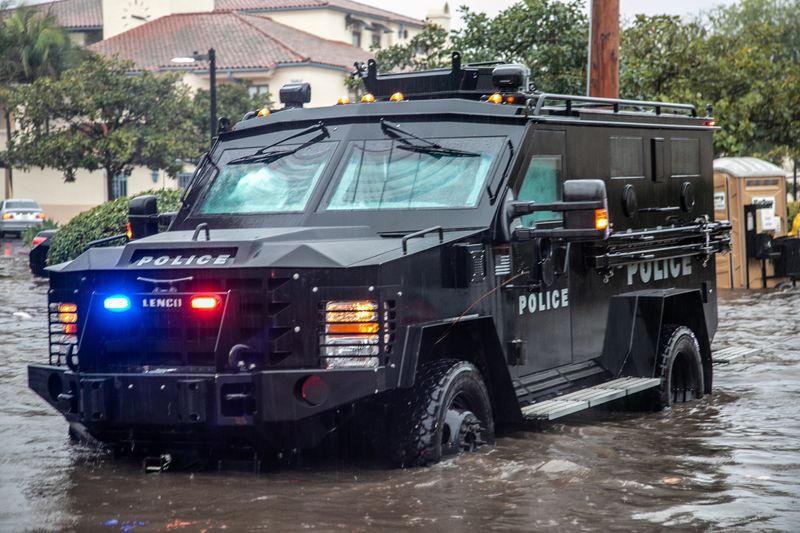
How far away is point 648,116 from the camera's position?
1135cm

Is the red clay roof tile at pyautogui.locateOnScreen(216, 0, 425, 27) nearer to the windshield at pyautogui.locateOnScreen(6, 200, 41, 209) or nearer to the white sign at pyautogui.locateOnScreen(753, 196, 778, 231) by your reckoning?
the windshield at pyautogui.locateOnScreen(6, 200, 41, 209)

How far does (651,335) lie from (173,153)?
42689mm

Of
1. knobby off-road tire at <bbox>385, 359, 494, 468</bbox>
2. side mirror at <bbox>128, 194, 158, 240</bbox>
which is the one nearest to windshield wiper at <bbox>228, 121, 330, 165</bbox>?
side mirror at <bbox>128, 194, 158, 240</bbox>

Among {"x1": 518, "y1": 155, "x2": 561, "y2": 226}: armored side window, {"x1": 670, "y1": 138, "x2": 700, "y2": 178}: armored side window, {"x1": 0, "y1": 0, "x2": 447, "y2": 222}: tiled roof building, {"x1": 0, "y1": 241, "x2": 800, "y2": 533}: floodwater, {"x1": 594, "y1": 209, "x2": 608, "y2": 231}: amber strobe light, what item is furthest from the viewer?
{"x1": 0, "y1": 0, "x2": 447, "y2": 222}: tiled roof building

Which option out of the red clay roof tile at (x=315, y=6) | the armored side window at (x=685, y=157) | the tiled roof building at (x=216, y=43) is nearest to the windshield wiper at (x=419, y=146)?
the armored side window at (x=685, y=157)

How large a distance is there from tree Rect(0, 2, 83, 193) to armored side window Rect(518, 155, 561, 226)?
2033 inches

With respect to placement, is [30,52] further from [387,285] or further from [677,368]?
Result: [387,285]

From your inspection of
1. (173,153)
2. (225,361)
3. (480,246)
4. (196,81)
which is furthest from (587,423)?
(196,81)

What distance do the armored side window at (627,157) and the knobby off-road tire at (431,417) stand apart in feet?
A: 9.37

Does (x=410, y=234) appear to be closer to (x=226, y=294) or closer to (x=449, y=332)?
(x=449, y=332)

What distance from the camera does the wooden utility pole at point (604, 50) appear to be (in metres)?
15.5

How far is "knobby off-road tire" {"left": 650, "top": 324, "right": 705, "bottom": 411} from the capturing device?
1075cm

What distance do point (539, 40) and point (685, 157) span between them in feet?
43.1

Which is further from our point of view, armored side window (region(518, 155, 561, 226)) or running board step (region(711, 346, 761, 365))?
running board step (region(711, 346, 761, 365))
